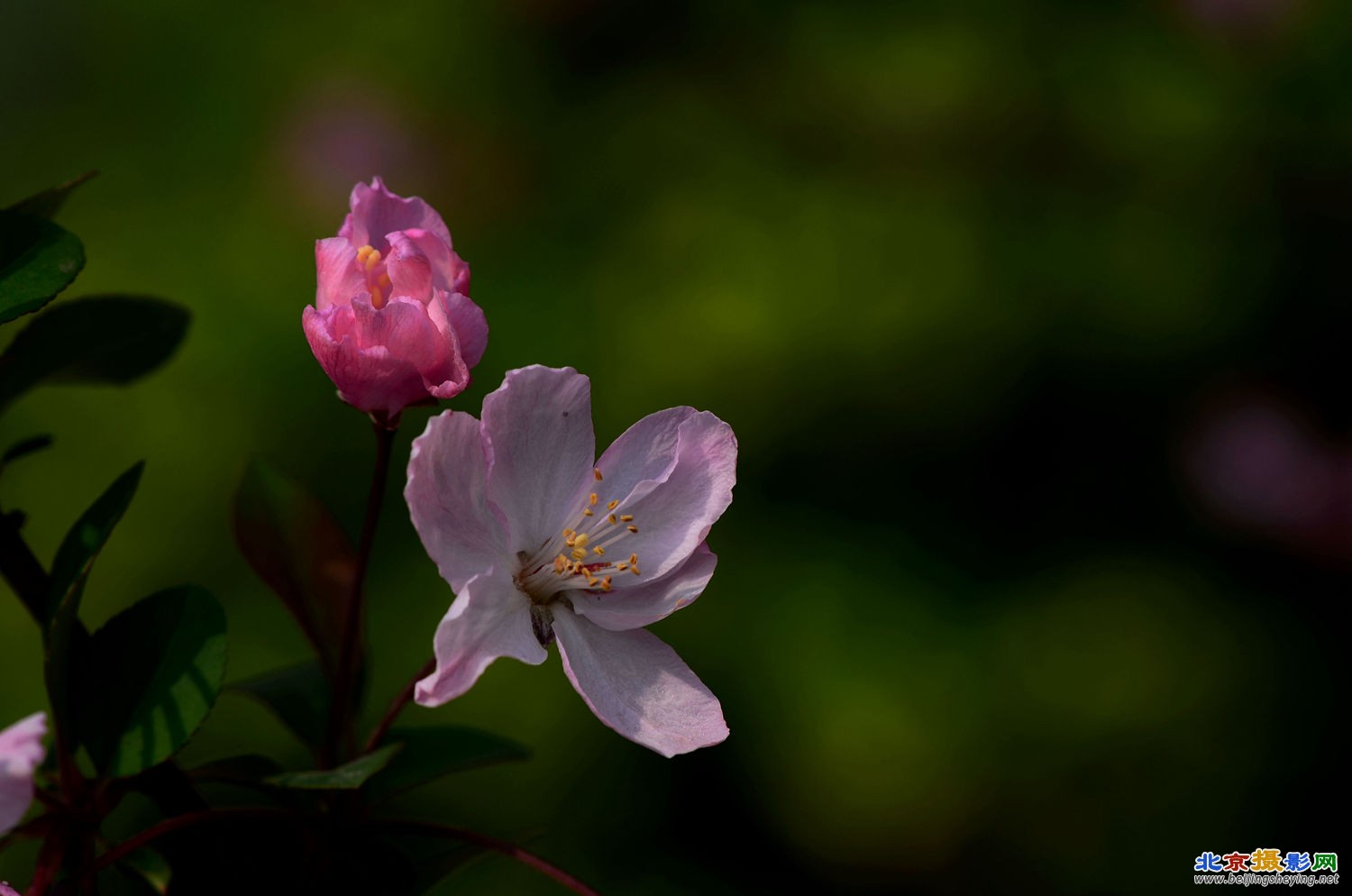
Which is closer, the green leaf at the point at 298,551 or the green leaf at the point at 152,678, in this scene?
the green leaf at the point at 152,678

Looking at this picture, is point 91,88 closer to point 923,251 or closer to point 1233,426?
point 923,251

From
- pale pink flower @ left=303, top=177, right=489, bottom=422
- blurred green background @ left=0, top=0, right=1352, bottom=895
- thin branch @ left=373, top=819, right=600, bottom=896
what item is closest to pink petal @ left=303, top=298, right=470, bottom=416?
pale pink flower @ left=303, top=177, right=489, bottom=422

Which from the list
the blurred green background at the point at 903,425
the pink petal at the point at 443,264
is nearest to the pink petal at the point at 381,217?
the pink petal at the point at 443,264

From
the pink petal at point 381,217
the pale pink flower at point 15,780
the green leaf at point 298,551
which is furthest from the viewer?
the green leaf at point 298,551

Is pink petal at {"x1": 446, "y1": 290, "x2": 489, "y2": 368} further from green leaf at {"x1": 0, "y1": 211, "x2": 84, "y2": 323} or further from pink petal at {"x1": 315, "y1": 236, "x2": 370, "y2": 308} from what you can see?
green leaf at {"x1": 0, "y1": 211, "x2": 84, "y2": 323}

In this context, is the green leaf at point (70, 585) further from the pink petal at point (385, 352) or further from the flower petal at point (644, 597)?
the flower petal at point (644, 597)

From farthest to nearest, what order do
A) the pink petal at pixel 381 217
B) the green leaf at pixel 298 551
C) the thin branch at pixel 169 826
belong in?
the green leaf at pixel 298 551
the pink petal at pixel 381 217
the thin branch at pixel 169 826

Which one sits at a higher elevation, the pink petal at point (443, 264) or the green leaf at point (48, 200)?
the green leaf at point (48, 200)
